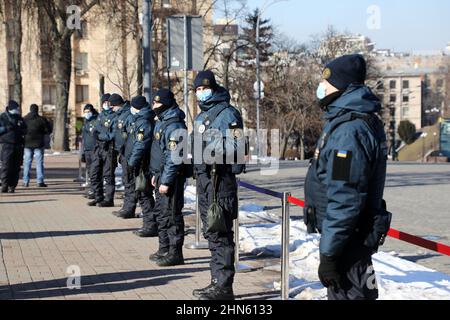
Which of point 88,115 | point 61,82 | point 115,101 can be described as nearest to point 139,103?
point 115,101

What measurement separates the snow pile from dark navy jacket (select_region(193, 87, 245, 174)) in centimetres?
156

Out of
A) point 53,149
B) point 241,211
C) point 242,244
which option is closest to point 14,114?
point 241,211

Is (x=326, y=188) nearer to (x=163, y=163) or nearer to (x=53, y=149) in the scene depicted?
(x=163, y=163)

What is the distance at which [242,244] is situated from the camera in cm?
1054

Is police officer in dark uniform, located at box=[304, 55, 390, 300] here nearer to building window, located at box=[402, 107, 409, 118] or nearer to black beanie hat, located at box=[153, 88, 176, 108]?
black beanie hat, located at box=[153, 88, 176, 108]

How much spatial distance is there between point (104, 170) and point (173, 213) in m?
6.49

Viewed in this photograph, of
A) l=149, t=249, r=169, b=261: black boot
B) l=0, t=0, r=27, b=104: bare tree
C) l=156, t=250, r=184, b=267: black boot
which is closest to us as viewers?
l=156, t=250, r=184, b=267: black boot

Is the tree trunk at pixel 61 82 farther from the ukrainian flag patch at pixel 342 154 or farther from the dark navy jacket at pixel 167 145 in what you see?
the ukrainian flag patch at pixel 342 154

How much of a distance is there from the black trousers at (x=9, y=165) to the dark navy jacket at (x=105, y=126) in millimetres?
3825

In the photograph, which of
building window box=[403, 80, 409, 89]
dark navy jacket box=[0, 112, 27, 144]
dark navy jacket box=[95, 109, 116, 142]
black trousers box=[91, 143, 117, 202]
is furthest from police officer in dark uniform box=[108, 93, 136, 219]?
building window box=[403, 80, 409, 89]

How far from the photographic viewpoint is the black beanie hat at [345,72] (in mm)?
4859

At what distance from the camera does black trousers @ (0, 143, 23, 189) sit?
17750mm

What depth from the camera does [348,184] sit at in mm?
4562

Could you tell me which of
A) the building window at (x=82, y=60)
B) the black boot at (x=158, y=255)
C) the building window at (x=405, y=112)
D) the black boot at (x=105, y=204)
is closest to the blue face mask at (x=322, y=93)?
the black boot at (x=158, y=255)
